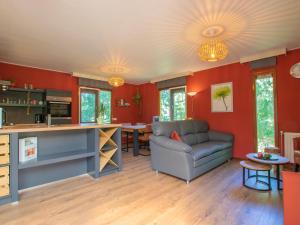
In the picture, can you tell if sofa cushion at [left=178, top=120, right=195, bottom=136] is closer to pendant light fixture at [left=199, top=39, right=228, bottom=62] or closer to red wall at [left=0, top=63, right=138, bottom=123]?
pendant light fixture at [left=199, top=39, right=228, bottom=62]

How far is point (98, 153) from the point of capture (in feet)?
9.81

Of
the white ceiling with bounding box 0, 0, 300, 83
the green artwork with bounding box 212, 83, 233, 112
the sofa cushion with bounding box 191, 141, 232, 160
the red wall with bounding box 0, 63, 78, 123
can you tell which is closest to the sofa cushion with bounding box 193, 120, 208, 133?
the green artwork with bounding box 212, 83, 233, 112

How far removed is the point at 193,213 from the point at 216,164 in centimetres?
178

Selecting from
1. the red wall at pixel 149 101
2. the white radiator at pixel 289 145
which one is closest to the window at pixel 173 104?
the red wall at pixel 149 101

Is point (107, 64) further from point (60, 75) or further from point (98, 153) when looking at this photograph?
point (98, 153)

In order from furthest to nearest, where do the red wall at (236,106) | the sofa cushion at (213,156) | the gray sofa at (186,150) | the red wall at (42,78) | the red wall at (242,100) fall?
the red wall at (42,78) < the red wall at (236,106) < the red wall at (242,100) < the sofa cushion at (213,156) < the gray sofa at (186,150)

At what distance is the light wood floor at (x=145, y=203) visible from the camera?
1.85 metres

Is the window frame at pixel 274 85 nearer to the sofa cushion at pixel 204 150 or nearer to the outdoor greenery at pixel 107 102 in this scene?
the sofa cushion at pixel 204 150

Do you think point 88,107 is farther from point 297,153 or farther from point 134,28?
point 297,153

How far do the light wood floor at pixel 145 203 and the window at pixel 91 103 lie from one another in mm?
2874

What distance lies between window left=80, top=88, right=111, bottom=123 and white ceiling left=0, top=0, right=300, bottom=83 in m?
1.66

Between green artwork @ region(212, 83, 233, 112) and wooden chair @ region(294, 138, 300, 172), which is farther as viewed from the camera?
green artwork @ region(212, 83, 233, 112)

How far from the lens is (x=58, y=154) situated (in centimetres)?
277

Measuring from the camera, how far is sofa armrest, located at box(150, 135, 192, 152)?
280cm
